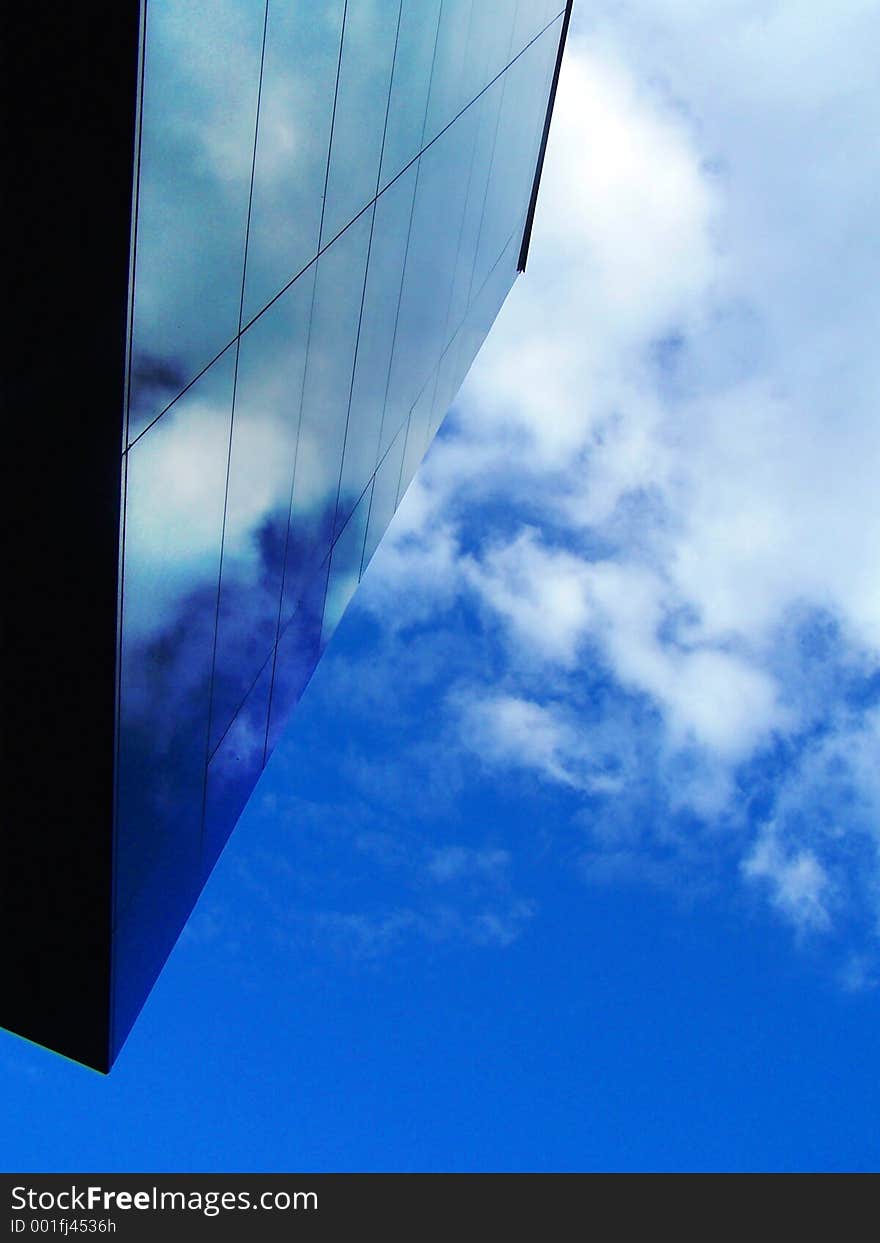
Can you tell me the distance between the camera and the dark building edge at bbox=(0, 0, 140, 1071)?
203 inches

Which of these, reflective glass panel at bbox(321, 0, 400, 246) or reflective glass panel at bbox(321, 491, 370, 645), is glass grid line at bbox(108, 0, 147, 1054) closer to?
reflective glass panel at bbox(321, 0, 400, 246)

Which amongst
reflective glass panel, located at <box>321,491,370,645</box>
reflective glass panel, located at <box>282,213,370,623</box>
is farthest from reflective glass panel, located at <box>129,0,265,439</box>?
reflective glass panel, located at <box>321,491,370,645</box>

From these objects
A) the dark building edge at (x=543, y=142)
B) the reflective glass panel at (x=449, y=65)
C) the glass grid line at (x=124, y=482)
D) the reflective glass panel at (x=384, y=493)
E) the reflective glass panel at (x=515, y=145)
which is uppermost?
the dark building edge at (x=543, y=142)

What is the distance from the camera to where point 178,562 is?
847 centimetres

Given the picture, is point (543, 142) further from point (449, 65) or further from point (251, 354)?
point (251, 354)

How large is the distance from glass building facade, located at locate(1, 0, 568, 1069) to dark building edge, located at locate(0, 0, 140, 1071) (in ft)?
0.46

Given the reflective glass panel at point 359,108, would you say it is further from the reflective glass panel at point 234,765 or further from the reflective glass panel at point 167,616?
the reflective glass panel at point 234,765

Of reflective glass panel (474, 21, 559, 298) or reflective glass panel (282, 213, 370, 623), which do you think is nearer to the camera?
reflective glass panel (282, 213, 370, 623)

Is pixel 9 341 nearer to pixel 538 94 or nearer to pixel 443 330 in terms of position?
pixel 443 330

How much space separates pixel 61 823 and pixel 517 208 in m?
27.7

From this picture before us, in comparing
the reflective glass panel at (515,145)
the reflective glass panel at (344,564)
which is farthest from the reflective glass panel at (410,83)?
the reflective glass panel at (515,145)

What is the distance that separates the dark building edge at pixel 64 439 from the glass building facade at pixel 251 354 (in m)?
0.14

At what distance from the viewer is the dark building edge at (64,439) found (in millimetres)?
5164

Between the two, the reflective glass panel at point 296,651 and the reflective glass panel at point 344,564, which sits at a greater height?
the reflective glass panel at point 344,564
